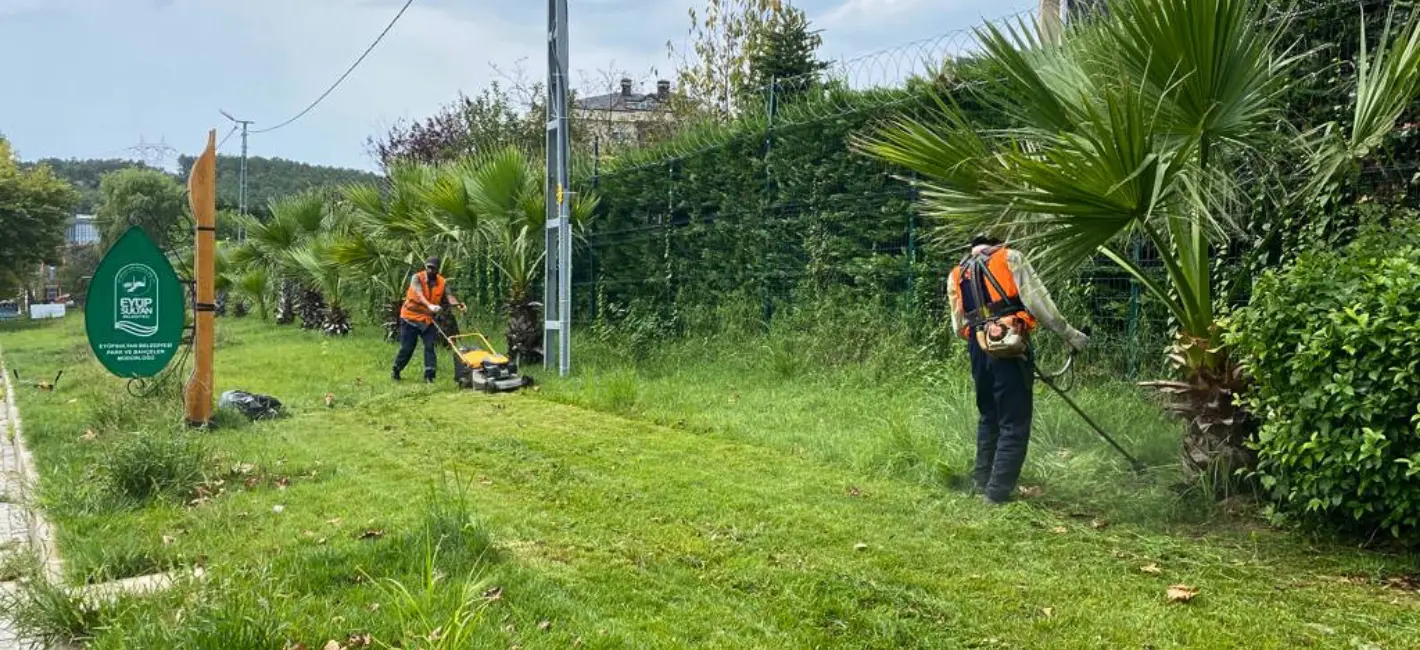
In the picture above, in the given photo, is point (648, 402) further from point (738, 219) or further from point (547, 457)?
point (738, 219)

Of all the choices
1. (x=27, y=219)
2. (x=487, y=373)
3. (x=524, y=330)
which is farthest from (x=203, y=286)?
(x=27, y=219)

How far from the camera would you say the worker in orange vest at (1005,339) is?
5.54m

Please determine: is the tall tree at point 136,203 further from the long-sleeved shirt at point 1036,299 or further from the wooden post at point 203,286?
the long-sleeved shirt at point 1036,299

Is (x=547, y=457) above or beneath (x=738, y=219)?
beneath

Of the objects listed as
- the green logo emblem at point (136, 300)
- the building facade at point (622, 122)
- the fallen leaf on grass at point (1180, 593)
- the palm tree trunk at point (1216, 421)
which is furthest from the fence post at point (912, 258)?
the building facade at point (622, 122)

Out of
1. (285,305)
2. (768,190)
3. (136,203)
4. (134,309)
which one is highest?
(136,203)

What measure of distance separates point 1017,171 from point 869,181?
5651 mm

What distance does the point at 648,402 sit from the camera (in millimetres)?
Result: 9461

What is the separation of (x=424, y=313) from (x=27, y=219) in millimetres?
37050

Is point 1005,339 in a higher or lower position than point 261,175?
lower

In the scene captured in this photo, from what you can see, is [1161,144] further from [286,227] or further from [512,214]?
[286,227]

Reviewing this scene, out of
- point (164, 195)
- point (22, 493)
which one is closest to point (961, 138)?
point (22, 493)

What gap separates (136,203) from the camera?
52875 mm

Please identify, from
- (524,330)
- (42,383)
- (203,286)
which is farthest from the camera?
(524,330)
